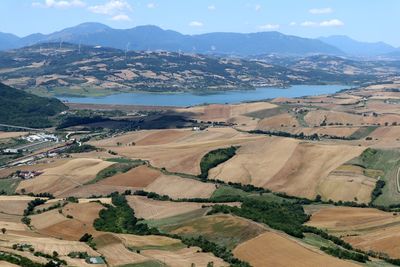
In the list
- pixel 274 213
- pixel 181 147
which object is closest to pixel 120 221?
pixel 274 213

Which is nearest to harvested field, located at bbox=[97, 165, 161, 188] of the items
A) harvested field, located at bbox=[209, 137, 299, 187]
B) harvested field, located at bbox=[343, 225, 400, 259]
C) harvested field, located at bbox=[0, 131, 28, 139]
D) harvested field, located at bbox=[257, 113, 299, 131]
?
harvested field, located at bbox=[209, 137, 299, 187]

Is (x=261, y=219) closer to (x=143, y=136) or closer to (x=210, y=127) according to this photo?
(x=143, y=136)

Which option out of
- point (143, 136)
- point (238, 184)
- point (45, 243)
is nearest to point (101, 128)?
point (143, 136)

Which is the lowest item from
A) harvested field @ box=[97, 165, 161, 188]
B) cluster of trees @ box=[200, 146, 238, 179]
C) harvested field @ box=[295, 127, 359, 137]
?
harvested field @ box=[97, 165, 161, 188]

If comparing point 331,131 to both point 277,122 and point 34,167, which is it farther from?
point 34,167

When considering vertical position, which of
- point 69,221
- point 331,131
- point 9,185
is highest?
point 331,131

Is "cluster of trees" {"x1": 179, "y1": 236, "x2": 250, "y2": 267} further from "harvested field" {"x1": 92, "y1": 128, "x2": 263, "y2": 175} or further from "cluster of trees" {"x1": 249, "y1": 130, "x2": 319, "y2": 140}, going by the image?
"cluster of trees" {"x1": 249, "y1": 130, "x2": 319, "y2": 140}
